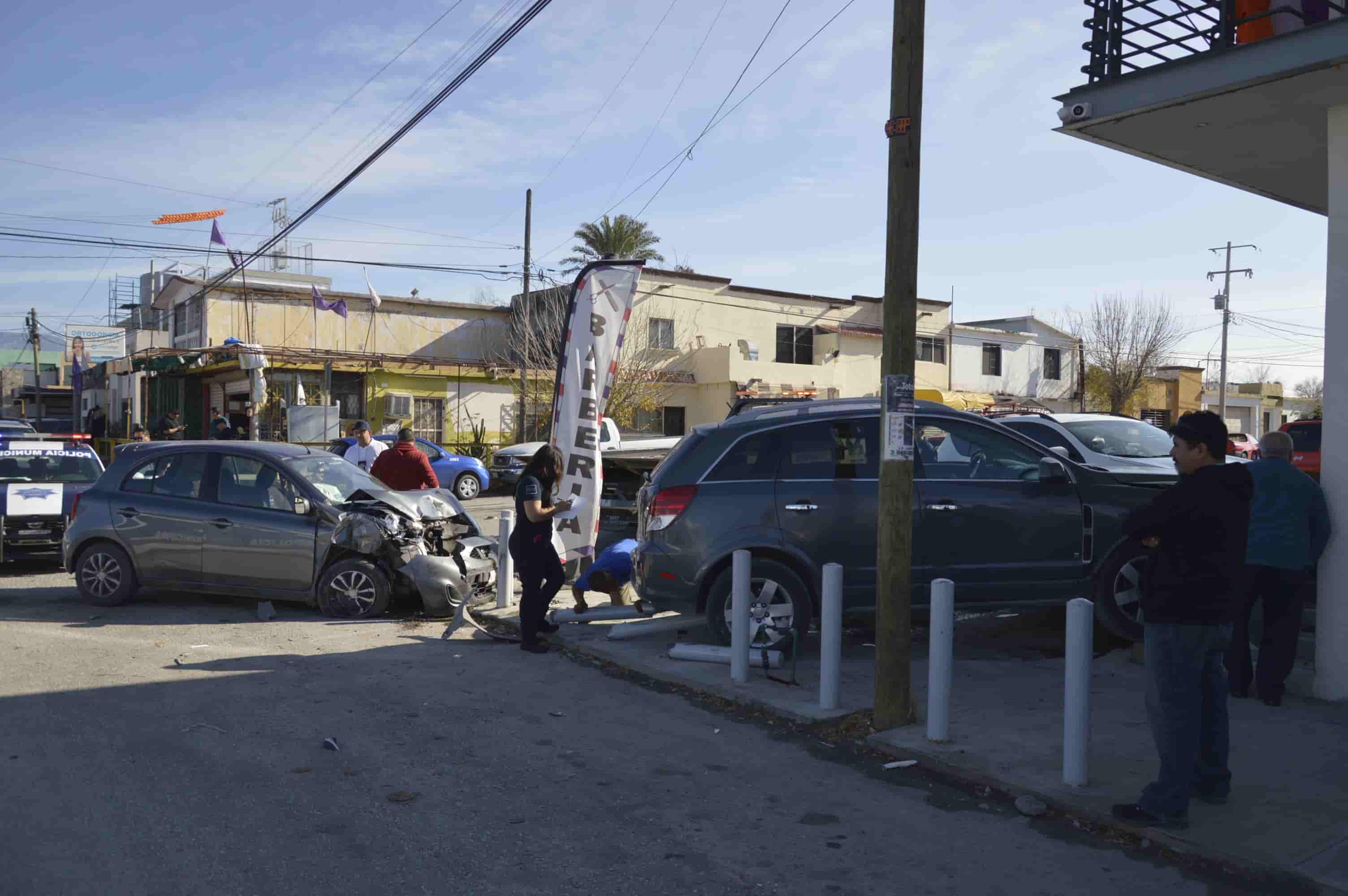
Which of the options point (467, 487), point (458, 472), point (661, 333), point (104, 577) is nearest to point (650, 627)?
point (104, 577)

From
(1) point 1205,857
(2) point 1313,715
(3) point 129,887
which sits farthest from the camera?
(2) point 1313,715

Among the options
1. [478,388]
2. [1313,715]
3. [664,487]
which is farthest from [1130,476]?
[478,388]

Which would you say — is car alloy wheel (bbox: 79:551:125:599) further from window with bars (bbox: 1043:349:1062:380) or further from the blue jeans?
window with bars (bbox: 1043:349:1062:380)

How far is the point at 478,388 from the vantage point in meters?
35.7

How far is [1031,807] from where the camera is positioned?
5.06 m

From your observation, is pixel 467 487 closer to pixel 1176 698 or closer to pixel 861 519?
pixel 861 519

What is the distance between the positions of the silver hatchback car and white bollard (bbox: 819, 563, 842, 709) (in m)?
4.04

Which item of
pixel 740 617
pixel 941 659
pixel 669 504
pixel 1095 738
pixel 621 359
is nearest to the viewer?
pixel 941 659

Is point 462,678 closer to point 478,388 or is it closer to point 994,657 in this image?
point 994,657

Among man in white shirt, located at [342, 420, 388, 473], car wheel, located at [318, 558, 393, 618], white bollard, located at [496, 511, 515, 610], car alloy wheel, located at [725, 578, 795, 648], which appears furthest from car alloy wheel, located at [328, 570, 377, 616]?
man in white shirt, located at [342, 420, 388, 473]

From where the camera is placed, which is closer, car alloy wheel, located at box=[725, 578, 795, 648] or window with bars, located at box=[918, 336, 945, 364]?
car alloy wheel, located at box=[725, 578, 795, 648]

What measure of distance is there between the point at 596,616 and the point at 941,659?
4.34m

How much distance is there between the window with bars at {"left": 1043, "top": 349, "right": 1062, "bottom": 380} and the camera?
166 feet

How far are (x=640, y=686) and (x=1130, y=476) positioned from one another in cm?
428
